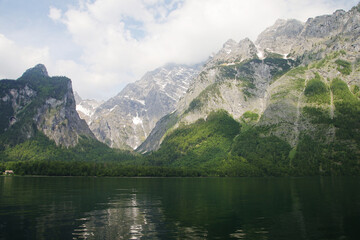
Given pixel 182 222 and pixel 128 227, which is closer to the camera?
pixel 128 227

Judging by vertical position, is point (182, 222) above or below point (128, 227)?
below

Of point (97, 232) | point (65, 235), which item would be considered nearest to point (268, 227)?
point (97, 232)

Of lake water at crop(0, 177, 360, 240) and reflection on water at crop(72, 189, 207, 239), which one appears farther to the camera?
lake water at crop(0, 177, 360, 240)

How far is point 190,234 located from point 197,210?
62.1 ft

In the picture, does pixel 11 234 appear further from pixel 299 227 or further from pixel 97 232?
pixel 299 227

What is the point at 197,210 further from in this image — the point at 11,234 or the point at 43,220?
the point at 11,234

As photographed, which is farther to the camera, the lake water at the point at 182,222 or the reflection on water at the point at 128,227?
the lake water at the point at 182,222

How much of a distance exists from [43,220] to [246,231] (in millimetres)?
29176

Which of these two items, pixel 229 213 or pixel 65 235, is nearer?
pixel 65 235

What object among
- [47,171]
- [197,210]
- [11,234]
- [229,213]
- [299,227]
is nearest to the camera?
[11,234]

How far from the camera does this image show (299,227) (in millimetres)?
37125

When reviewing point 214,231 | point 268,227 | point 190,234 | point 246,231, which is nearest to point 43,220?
point 190,234

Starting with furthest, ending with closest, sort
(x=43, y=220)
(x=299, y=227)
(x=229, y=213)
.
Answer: (x=229, y=213)
(x=43, y=220)
(x=299, y=227)

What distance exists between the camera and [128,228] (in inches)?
1453
